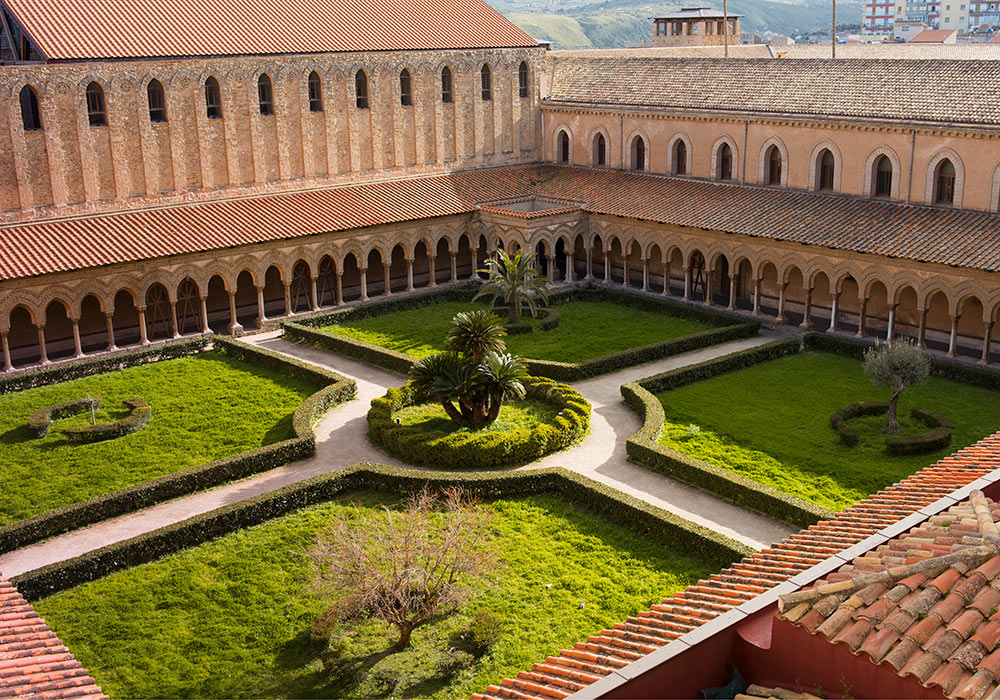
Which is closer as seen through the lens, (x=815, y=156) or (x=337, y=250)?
(x=815, y=156)

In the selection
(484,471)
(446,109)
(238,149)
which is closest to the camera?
(484,471)

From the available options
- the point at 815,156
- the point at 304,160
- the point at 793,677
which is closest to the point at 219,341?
the point at 304,160

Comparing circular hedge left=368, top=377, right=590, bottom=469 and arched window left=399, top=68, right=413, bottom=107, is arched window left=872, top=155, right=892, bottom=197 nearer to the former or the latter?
circular hedge left=368, top=377, right=590, bottom=469

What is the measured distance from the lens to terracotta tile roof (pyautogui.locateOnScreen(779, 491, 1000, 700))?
8070 millimetres

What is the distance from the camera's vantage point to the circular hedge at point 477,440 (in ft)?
79.4

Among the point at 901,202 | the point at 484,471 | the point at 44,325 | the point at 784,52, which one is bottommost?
the point at 484,471

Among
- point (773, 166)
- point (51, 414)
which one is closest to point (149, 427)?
point (51, 414)

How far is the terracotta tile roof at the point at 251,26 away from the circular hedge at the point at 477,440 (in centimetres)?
1807

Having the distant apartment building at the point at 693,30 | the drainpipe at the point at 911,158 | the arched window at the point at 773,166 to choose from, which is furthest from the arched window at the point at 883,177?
the distant apartment building at the point at 693,30

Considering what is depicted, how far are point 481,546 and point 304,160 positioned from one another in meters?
25.1

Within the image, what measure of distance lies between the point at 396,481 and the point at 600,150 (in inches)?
1055

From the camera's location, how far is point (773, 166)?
1511 inches

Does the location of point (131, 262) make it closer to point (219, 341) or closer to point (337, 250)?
point (219, 341)

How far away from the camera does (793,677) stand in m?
8.91
